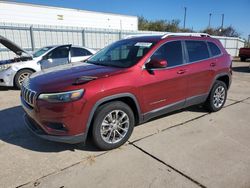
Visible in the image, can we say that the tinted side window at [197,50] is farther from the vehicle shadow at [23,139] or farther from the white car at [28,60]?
the white car at [28,60]

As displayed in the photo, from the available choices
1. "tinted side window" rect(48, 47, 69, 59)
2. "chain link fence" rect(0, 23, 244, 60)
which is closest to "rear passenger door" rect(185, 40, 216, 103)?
"tinted side window" rect(48, 47, 69, 59)

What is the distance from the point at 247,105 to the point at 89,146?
447 cm

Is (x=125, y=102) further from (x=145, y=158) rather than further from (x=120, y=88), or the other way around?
(x=145, y=158)

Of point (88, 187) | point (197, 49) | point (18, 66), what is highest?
point (197, 49)

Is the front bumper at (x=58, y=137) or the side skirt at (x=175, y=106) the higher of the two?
the side skirt at (x=175, y=106)

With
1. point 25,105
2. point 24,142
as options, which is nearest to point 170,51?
point 25,105

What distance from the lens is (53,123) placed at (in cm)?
303

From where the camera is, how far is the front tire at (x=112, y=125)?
320 cm

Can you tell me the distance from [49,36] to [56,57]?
5620 millimetres

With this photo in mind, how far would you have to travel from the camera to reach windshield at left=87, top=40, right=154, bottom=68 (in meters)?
3.78

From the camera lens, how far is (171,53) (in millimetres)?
4121

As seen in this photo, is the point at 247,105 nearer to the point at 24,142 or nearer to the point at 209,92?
the point at 209,92

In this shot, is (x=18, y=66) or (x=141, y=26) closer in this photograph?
(x=18, y=66)

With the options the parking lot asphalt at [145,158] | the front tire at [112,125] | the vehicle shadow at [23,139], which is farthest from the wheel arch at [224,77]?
the vehicle shadow at [23,139]
